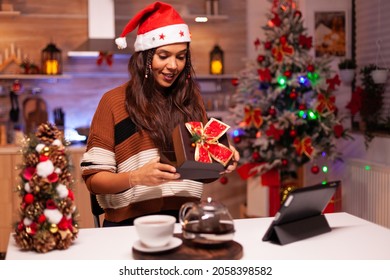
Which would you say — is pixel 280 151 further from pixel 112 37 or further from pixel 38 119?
pixel 38 119

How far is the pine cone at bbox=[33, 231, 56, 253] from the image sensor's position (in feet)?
4.32

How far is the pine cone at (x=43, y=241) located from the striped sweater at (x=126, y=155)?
1.61 feet

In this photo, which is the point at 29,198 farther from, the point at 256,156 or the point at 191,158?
the point at 256,156

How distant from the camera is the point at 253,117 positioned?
12.9ft

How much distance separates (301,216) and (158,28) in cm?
82

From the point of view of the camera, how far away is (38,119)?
184 inches

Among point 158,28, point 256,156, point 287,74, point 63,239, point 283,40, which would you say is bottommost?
point 256,156

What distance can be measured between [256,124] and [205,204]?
2588 mm

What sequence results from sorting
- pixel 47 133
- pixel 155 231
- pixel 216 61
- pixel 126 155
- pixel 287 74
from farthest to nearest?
pixel 216 61
pixel 287 74
pixel 126 155
pixel 47 133
pixel 155 231

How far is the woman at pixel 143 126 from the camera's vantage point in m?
1.80

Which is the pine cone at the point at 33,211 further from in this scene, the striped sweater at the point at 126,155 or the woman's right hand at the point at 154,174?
the striped sweater at the point at 126,155

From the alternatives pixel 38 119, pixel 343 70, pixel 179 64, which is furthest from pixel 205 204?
pixel 38 119

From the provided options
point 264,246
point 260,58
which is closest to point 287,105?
point 260,58

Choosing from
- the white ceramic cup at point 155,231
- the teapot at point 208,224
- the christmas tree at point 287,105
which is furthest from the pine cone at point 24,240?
the christmas tree at point 287,105
